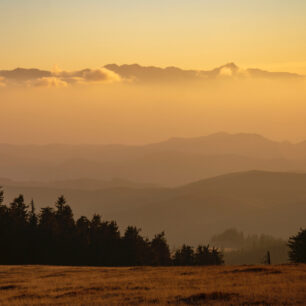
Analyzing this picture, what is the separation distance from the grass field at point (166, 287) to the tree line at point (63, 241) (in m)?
41.7

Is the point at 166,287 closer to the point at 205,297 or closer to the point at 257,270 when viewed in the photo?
the point at 205,297

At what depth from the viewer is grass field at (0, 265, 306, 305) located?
34.4 m

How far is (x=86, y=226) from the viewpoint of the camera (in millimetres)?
104875

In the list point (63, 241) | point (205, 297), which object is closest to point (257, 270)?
point (205, 297)

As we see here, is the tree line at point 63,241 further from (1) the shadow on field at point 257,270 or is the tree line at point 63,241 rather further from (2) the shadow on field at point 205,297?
(2) the shadow on field at point 205,297

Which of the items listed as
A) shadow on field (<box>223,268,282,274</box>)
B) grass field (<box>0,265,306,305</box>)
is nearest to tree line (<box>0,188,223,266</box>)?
grass field (<box>0,265,306,305</box>)

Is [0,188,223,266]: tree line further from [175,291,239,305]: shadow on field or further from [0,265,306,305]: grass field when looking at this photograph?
[175,291,239,305]: shadow on field

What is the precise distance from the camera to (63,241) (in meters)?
102

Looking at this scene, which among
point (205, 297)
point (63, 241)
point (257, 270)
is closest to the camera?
point (205, 297)

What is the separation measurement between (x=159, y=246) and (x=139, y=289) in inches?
2807

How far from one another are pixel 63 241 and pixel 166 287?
63605 millimetres

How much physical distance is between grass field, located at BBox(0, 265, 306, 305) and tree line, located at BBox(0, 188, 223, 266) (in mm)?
41664

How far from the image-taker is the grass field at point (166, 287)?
34.4 meters

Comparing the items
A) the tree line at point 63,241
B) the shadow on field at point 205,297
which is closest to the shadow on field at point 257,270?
the shadow on field at point 205,297
